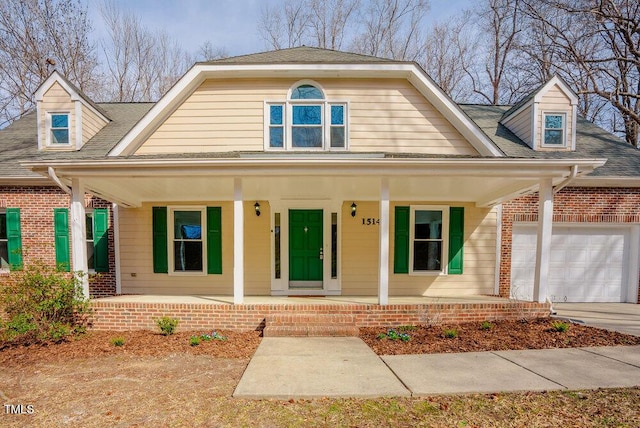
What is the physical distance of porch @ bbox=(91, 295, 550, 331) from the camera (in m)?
5.59

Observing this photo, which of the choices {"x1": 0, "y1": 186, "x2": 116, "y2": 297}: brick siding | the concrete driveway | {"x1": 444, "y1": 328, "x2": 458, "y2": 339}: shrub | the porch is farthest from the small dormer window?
the concrete driveway

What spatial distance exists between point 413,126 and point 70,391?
23.7 feet

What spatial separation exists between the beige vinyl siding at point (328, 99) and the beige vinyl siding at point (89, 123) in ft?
8.39

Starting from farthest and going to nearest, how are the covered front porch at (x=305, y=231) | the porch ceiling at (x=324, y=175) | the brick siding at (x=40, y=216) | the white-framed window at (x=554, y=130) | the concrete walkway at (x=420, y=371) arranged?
the white-framed window at (x=554, y=130)
the brick siding at (x=40, y=216)
the covered front porch at (x=305, y=231)
the porch ceiling at (x=324, y=175)
the concrete walkway at (x=420, y=371)

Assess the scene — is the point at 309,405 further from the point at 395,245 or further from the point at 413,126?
the point at 413,126

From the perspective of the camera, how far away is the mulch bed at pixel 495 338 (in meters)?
4.82

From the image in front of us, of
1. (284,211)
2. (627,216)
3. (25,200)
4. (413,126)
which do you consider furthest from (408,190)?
(25,200)

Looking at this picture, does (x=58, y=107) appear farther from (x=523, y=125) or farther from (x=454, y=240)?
(x=523, y=125)

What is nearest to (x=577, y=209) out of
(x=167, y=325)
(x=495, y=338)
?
(x=495, y=338)

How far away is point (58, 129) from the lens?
27.0 feet

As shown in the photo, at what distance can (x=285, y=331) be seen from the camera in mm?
5324

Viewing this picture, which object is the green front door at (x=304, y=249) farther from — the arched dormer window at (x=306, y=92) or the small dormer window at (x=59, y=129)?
the small dormer window at (x=59, y=129)

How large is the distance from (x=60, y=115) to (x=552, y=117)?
41.0 feet

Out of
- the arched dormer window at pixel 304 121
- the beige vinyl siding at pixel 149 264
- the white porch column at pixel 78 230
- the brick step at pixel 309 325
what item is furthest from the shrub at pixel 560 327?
the white porch column at pixel 78 230
